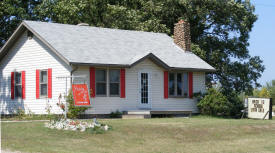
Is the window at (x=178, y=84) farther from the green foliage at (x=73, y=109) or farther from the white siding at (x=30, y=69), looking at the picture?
the white siding at (x=30, y=69)

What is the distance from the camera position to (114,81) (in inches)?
1009

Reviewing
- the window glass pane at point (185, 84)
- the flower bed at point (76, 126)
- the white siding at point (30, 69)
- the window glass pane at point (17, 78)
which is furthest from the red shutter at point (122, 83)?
the flower bed at point (76, 126)

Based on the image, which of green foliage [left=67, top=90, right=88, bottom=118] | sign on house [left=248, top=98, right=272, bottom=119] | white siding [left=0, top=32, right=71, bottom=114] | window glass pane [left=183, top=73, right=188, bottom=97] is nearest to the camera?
green foliage [left=67, top=90, right=88, bottom=118]

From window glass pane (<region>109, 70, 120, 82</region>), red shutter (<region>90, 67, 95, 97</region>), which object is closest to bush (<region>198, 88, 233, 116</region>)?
window glass pane (<region>109, 70, 120, 82</region>)

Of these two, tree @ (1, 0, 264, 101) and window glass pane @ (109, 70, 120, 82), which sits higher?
tree @ (1, 0, 264, 101)

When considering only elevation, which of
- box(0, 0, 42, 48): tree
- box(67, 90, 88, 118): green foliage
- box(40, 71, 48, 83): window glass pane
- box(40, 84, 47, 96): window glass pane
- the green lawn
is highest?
box(0, 0, 42, 48): tree

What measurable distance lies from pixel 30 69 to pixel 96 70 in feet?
13.3

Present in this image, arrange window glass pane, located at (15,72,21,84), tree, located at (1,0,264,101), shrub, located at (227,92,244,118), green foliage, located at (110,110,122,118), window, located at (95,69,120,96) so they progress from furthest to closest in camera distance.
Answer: tree, located at (1,0,264,101) → shrub, located at (227,92,244,118) → window glass pane, located at (15,72,21,84) → green foliage, located at (110,110,122,118) → window, located at (95,69,120,96)

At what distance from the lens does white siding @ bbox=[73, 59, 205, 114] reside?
983 inches

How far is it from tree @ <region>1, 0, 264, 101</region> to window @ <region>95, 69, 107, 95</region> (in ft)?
35.9

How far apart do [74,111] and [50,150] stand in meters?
9.56

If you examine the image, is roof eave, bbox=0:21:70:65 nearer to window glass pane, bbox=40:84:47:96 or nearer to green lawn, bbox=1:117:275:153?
window glass pane, bbox=40:84:47:96

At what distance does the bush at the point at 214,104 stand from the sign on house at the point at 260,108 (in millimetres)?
1214

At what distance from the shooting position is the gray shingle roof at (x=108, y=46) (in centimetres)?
2489
